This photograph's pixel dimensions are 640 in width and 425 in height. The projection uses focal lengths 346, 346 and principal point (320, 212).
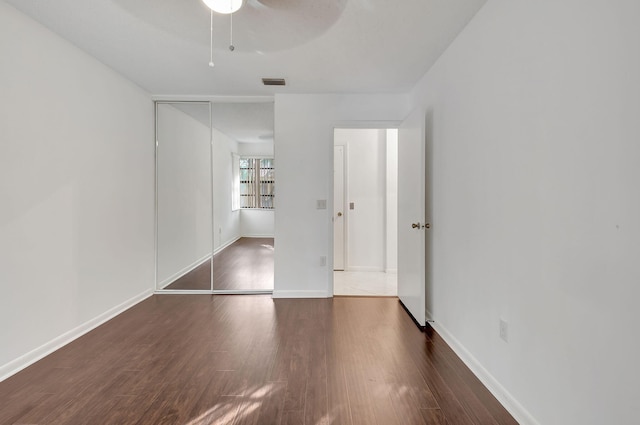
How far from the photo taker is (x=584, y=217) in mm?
1356

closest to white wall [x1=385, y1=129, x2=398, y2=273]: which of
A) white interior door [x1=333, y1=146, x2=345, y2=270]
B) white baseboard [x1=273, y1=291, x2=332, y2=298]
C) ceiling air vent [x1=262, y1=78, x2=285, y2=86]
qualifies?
Result: white interior door [x1=333, y1=146, x2=345, y2=270]

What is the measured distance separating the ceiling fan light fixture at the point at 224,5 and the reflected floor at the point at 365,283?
318 cm

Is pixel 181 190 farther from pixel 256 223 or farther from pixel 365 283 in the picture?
pixel 365 283

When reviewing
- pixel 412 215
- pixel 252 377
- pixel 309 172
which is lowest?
pixel 252 377

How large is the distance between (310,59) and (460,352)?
2.60 metres

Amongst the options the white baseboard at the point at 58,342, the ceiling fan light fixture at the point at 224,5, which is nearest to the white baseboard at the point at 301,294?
the white baseboard at the point at 58,342

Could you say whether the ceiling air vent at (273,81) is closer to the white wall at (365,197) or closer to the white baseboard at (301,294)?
the white wall at (365,197)

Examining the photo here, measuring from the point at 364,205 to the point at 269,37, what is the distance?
3.25 metres

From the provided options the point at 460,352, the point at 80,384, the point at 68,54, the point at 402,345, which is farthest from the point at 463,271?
the point at 68,54

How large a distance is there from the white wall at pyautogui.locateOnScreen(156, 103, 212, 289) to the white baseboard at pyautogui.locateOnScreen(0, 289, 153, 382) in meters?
0.67

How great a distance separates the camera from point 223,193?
13.9 feet

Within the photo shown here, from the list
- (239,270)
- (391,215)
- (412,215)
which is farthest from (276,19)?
(391,215)

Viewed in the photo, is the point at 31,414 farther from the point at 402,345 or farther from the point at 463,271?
the point at 463,271

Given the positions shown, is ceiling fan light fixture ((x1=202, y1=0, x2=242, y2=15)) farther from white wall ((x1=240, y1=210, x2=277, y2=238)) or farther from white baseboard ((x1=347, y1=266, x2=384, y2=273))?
white baseboard ((x1=347, y1=266, x2=384, y2=273))
